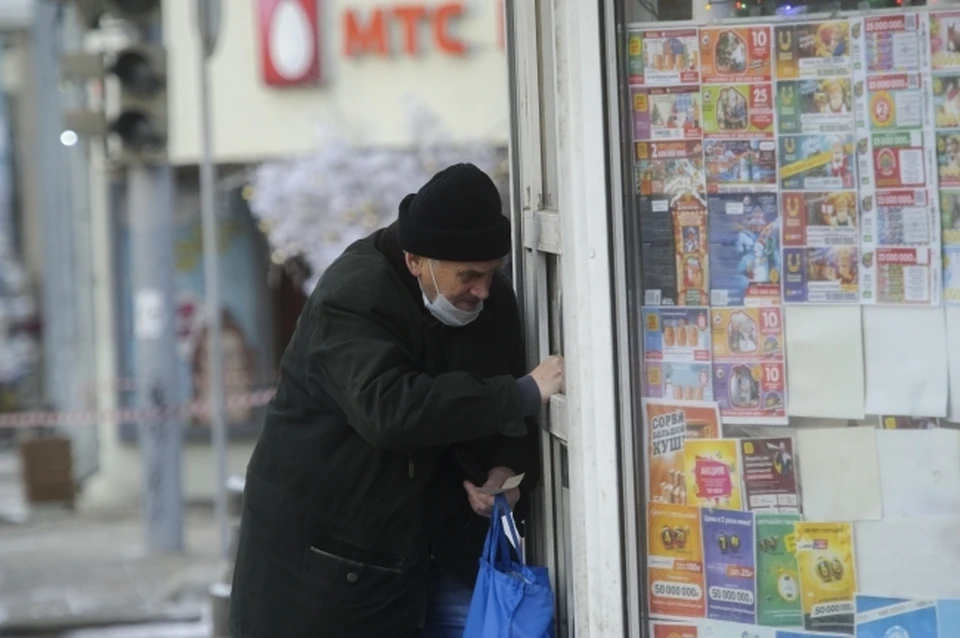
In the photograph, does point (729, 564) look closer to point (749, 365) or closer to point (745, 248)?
point (749, 365)

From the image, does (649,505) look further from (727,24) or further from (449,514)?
(727,24)

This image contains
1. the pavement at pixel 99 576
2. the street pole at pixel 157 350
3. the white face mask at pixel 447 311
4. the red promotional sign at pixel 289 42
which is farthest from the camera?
the red promotional sign at pixel 289 42

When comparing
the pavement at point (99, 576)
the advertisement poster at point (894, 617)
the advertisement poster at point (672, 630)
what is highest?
the advertisement poster at point (894, 617)

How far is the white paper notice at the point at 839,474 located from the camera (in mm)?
2754

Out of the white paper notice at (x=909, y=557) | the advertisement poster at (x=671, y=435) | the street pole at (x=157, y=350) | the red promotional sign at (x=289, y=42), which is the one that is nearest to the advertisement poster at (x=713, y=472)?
the advertisement poster at (x=671, y=435)

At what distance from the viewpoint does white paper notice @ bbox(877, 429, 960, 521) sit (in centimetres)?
271

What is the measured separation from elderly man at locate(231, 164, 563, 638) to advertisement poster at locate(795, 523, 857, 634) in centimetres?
56

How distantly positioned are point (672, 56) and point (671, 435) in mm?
682

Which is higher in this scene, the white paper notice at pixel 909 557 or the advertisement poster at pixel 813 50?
the advertisement poster at pixel 813 50

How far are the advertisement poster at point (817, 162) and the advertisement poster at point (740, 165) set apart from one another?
0.8 inches

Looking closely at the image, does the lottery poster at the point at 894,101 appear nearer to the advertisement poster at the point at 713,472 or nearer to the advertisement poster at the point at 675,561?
the advertisement poster at the point at 713,472

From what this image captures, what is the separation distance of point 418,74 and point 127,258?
124 inches

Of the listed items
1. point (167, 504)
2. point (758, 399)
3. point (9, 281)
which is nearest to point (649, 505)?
Answer: point (758, 399)

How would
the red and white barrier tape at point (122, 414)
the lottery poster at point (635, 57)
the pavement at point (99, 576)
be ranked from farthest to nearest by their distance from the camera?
1. the red and white barrier tape at point (122, 414)
2. the pavement at point (99, 576)
3. the lottery poster at point (635, 57)
